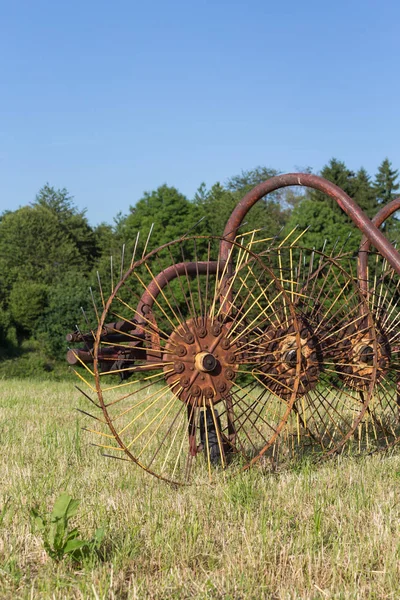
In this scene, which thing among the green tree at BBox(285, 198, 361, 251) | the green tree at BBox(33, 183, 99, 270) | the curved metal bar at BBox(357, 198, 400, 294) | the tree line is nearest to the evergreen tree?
the tree line

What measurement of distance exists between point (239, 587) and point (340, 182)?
38.4 m

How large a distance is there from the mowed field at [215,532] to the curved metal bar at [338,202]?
178 cm

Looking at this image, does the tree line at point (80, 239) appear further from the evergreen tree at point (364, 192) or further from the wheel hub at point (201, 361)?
the wheel hub at point (201, 361)

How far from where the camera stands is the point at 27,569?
3219mm

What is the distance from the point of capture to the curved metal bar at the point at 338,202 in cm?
522

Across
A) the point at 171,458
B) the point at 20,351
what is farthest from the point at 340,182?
the point at 171,458

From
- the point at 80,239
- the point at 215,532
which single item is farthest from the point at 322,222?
the point at 215,532

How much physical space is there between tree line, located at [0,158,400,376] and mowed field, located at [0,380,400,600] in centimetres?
2345

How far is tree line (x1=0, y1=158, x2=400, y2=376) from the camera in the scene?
31.4 meters

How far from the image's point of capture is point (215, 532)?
12.5 feet

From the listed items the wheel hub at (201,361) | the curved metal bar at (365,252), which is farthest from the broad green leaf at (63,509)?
the curved metal bar at (365,252)

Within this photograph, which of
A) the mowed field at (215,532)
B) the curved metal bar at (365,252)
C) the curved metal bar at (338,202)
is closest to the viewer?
the mowed field at (215,532)

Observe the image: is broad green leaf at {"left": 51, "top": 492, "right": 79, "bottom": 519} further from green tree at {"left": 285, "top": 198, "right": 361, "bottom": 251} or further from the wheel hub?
green tree at {"left": 285, "top": 198, "right": 361, "bottom": 251}

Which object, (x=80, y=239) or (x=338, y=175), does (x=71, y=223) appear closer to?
(x=80, y=239)
